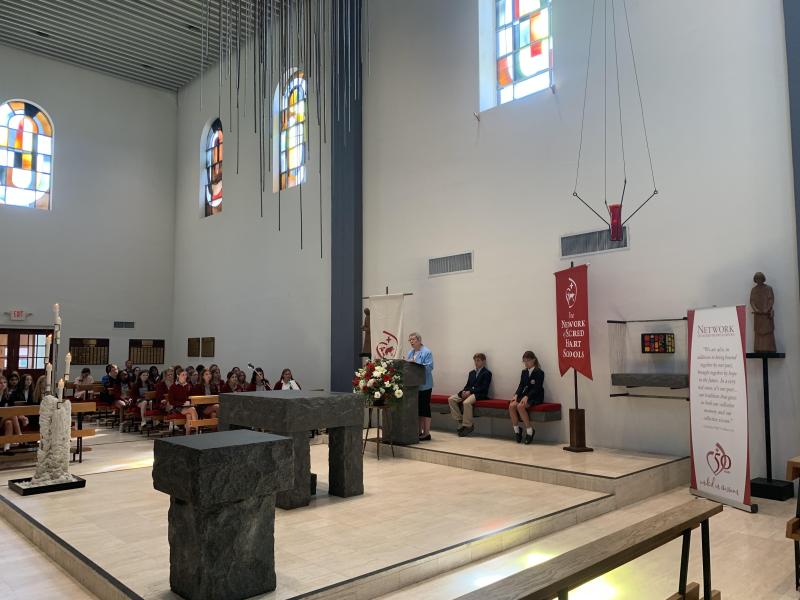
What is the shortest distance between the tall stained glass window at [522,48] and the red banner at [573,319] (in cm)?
296

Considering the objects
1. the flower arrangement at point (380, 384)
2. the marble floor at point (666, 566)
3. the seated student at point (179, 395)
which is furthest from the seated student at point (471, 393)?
the seated student at point (179, 395)

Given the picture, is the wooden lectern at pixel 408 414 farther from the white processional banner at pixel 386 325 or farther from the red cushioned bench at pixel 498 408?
the white processional banner at pixel 386 325

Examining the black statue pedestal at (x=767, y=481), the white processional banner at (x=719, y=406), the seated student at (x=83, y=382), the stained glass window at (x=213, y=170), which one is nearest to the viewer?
the white processional banner at (x=719, y=406)

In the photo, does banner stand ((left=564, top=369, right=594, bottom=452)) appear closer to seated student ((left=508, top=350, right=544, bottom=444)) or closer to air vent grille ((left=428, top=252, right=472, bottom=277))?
seated student ((left=508, top=350, right=544, bottom=444))

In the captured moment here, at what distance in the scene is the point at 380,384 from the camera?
24.4ft

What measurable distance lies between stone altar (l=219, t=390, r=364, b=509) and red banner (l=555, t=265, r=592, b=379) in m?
3.00

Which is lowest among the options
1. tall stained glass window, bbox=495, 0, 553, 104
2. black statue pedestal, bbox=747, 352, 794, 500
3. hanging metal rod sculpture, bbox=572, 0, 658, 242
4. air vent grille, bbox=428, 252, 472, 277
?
black statue pedestal, bbox=747, 352, 794, 500

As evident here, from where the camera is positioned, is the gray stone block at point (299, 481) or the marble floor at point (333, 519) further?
the gray stone block at point (299, 481)

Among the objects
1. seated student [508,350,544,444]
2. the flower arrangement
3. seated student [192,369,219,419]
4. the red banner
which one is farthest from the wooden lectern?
seated student [192,369,219,419]

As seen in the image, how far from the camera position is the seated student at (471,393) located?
8922mm

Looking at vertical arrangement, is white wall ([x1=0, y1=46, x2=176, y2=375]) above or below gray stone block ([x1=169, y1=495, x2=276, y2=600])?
above

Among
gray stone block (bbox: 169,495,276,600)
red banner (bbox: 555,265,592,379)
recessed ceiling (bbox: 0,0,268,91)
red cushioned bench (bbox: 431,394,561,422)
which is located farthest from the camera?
recessed ceiling (bbox: 0,0,268,91)

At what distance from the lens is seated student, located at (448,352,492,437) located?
351 inches

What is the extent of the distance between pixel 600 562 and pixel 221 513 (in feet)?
6.45
